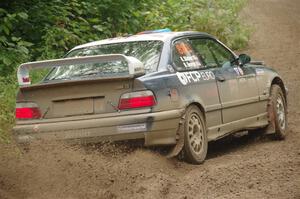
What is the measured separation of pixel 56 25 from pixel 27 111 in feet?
18.1

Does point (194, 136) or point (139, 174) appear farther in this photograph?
point (194, 136)

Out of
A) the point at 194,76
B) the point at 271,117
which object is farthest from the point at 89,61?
the point at 271,117

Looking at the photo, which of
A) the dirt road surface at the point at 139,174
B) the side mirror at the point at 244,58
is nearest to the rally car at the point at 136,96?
the dirt road surface at the point at 139,174

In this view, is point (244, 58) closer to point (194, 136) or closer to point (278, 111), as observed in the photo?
point (278, 111)

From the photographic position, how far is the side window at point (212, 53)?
7942 millimetres

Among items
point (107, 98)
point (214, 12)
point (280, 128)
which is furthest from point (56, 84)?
point (214, 12)

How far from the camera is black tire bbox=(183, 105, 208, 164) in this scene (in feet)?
22.5

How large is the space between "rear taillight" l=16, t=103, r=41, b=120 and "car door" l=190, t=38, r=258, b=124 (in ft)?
7.28

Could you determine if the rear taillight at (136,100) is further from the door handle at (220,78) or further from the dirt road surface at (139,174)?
the door handle at (220,78)

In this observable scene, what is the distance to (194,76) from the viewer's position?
731cm

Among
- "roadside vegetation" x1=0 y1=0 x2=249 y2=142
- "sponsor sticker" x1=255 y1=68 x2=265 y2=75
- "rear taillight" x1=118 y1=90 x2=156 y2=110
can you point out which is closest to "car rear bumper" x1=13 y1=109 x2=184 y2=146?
"rear taillight" x1=118 y1=90 x2=156 y2=110

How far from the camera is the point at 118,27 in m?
13.5

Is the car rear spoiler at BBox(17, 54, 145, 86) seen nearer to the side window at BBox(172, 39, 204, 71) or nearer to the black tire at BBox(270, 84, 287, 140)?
the side window at BBox(172, 39, 204, 71)

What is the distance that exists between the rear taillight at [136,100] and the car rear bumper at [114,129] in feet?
0.35
